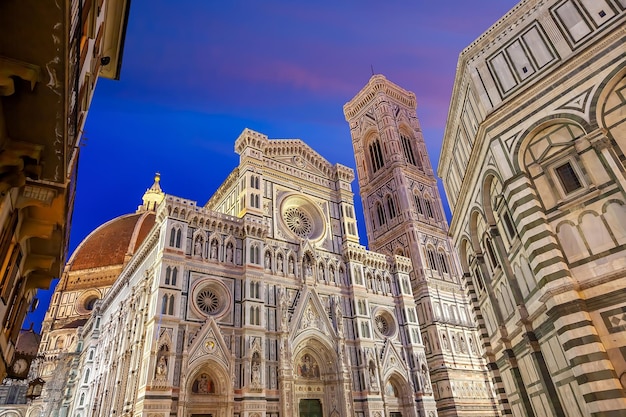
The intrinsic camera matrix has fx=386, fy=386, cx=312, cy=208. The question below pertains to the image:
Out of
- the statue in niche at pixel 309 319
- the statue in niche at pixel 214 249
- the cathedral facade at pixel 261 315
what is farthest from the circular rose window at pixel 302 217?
the statue in niche at pixel 214 249

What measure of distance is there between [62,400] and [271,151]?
107 feet

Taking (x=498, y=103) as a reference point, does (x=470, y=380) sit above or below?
→ below

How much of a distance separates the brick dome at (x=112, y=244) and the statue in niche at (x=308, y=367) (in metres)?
33.1

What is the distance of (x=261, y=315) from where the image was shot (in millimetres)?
24312

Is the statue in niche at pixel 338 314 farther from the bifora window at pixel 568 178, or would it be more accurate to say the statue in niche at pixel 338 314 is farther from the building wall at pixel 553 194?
the bifora window at pixel 568 178

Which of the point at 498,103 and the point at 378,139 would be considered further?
the point at 378,139

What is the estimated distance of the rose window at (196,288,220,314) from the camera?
2339 cm

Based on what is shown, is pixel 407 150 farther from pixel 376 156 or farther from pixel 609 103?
pixel 609 103

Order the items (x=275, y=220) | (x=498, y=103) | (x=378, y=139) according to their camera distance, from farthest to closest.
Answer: (x=378, y=139) → (x=275, y=220) → (x=498, y=103)

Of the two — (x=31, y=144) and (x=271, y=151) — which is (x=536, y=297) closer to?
(x=31, y=144)

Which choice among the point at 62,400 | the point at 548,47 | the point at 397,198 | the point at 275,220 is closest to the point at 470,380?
the point at 397,198

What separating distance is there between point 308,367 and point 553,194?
20234 millimetres

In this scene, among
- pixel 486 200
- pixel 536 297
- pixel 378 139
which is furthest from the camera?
pixel 378 139

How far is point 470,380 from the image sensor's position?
33.1 metres
